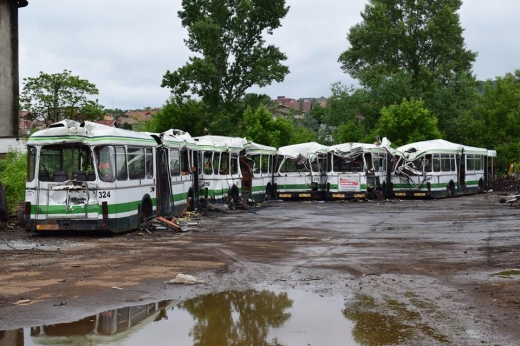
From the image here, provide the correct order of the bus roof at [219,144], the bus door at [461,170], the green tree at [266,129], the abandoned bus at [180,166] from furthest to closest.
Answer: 1. the green tree at [266,129]
2. the bus door at [461,170]
3. the bus roof at [219,144]
4. the abandoned bus at [180,166]

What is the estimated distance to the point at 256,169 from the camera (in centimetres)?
3272

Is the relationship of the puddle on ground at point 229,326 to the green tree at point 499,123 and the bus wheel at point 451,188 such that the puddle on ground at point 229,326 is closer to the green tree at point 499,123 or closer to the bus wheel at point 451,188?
the bus wheel at point 451,188

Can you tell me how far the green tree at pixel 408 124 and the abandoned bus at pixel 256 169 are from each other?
19.4 metres

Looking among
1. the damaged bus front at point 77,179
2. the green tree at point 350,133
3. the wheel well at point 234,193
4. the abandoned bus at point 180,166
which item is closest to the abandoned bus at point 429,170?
the wheel well at point 234,193

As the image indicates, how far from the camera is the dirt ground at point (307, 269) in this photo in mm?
8508

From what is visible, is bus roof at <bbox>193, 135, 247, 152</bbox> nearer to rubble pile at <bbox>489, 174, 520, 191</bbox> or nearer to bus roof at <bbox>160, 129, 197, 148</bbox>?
bus roof at <bbox>160, 129, 197, 148</bbox>

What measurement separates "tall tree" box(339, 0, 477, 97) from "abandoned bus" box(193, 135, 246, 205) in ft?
107

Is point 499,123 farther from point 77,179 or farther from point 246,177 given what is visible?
point 77,179

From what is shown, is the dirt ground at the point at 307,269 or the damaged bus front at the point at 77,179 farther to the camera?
the damaged bus front at the point at 77,179

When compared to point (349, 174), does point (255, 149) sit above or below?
above

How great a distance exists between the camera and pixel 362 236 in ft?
58.3

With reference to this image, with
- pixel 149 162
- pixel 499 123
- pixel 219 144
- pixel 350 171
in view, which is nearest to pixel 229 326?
pixel 149 162

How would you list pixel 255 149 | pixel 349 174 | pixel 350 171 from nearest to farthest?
pixel 255 149 < pixel 349 174 < pixel 350 171

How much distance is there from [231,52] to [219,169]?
87.2 feet
